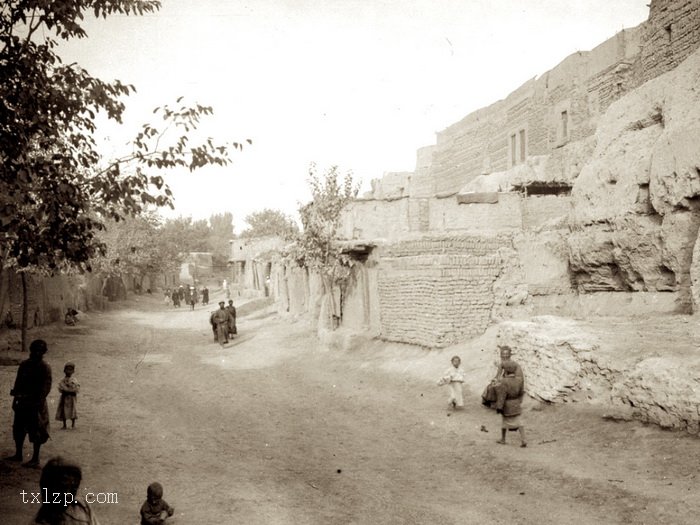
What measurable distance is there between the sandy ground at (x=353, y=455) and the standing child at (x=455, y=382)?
0.24 metres

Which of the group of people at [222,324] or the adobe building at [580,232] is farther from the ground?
the adobe building at [580,232]

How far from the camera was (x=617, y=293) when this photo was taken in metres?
10.1

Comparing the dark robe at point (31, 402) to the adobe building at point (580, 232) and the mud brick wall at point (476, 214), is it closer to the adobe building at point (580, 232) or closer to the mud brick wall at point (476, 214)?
the adobe building at point (580, 232)

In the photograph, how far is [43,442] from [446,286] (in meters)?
8.51

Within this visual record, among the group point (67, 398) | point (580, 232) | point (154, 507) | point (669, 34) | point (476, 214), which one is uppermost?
point (669, 34)

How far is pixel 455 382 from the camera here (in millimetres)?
9242

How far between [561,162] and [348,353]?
47.5 ft

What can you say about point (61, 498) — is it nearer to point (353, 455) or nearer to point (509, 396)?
point (353, 455)

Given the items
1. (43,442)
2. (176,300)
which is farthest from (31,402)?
(176,300)

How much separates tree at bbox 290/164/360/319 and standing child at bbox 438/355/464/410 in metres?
6.97

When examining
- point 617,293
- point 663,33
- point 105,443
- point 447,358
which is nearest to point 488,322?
point 447,358

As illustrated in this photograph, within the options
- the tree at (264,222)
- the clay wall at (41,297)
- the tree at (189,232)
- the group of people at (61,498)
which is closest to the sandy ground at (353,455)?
the group of people at (61,498)

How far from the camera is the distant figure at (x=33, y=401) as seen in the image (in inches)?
245

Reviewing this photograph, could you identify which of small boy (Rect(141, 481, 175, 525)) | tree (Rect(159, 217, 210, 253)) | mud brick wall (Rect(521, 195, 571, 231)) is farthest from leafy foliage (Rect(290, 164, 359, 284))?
tree (Rect(159, 217, 210, 253))
